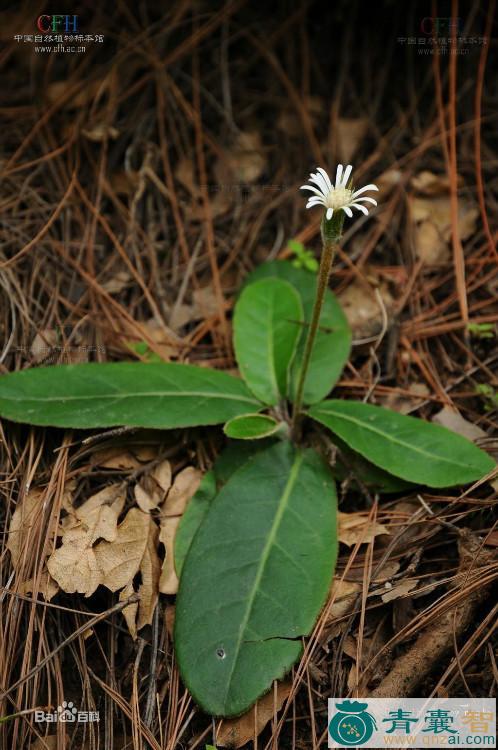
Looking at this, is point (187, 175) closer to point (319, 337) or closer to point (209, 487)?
point (319, 337)

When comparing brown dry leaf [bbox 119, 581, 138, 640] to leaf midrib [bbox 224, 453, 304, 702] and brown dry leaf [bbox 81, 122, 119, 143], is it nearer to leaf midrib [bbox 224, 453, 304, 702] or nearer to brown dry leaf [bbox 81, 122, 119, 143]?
leaf midrib [bbox 224, 453, 304, 702]

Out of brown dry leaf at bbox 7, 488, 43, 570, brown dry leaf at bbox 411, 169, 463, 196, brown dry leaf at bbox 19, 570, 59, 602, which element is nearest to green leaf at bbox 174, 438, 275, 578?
brown dry leaf at bbox 19, 570, 59, 602

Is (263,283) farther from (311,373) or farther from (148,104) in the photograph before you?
(148,104)

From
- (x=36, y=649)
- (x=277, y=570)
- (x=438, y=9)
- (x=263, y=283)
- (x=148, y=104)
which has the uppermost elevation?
(x=438, y=9)

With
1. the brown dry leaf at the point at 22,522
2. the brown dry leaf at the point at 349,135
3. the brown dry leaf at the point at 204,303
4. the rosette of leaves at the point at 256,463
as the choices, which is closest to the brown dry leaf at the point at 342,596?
the rosette of leaves at the point at 256,463

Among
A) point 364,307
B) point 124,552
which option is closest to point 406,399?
point 364,307

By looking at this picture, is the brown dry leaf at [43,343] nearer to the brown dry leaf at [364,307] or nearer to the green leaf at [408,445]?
the green leaf at [408,445]

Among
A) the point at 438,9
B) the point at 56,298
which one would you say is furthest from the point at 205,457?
the point at 438,9
